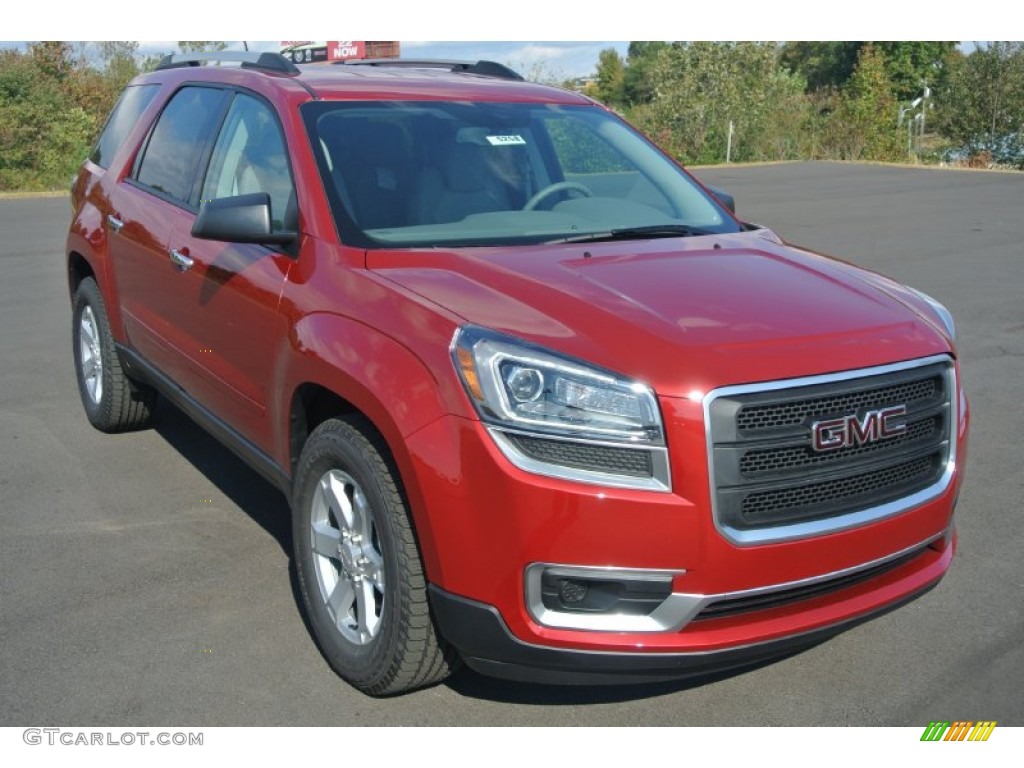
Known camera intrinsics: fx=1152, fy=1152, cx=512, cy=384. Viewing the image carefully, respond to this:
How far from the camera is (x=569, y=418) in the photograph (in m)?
2.96

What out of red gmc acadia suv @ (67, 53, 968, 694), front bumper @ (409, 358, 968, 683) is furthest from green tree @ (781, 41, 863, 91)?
front bumper @ (409, 358, 968, 683)

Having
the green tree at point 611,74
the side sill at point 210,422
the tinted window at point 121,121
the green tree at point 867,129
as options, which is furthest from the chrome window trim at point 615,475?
the green tree at point 611,74

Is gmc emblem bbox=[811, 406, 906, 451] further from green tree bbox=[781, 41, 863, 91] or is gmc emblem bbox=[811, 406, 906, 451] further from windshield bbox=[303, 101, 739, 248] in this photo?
green tree bbox=[781, 41, 863, 91]

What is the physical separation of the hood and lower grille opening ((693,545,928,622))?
581mm

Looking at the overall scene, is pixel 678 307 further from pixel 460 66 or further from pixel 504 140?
pixel 460 66

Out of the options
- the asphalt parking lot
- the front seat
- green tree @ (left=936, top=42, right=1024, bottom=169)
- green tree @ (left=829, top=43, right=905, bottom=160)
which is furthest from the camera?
green tree @ (left=829, top=43, right=905, bottom=160)

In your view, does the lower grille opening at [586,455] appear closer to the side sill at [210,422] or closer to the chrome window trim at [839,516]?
the chrome window trim at [839,516]

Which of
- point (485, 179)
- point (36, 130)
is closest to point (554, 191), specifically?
point (485, 179)

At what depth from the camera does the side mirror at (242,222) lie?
3.86 metres

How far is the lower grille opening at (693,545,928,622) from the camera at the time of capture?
9.96ft

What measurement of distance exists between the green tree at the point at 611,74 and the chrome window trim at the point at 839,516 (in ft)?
290

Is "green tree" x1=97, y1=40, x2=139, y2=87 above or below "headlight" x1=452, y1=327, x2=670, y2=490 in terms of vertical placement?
above

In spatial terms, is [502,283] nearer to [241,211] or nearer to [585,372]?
[585,372]

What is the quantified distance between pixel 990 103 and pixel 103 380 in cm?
3218
